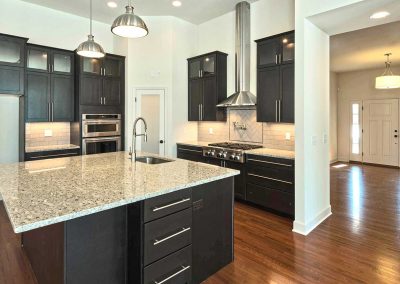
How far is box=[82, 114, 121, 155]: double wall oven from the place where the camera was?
4879 mm

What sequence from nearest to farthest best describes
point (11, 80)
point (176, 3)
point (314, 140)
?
point (314, 140)
point (11, 80)
point (176, 3)

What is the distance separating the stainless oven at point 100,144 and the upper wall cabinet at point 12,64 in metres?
1.32

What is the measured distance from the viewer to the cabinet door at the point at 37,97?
438 cm

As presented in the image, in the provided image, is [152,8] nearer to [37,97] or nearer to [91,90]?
[91,90]

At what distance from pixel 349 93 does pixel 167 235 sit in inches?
346

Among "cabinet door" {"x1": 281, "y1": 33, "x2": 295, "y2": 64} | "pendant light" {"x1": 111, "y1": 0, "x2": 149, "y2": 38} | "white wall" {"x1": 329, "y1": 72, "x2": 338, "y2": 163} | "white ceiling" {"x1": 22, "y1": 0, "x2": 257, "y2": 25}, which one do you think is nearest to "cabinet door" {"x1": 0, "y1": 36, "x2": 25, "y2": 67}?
"white ceiling" {"x1": 22, "y1": 0, "x2": 257, "y2": 25}

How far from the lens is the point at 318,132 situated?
11.7 feet

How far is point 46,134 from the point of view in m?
4.94

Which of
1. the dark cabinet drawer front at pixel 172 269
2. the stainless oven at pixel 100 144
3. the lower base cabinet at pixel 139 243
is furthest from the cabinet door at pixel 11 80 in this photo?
the dark cabinet drawer front at pixel 172 269

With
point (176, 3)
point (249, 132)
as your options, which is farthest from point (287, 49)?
point (176, 3)

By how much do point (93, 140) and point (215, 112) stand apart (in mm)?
2410

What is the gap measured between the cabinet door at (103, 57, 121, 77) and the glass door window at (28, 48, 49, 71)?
39.2 inches

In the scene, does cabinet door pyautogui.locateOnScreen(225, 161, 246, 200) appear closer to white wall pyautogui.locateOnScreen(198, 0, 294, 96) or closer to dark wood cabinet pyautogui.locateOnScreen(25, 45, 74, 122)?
white wall pyautogui.locateOnScreen(198, 0, 294, 96)

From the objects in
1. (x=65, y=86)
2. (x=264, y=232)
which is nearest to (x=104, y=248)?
(x=264, y=232)
